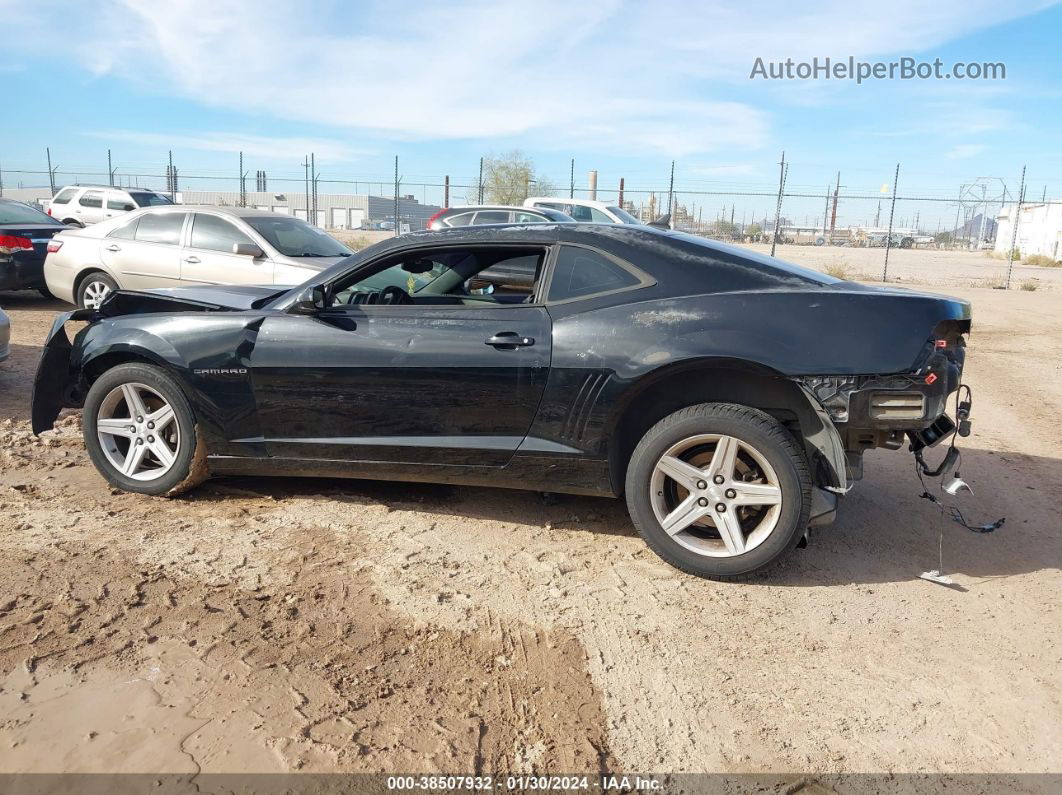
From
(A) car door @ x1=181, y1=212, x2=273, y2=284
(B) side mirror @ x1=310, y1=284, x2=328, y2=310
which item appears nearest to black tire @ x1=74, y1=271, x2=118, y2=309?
(A) car door @ x1=181, y1=212, x2=273, y2=284

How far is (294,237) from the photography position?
31.3ft

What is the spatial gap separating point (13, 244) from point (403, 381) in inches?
386

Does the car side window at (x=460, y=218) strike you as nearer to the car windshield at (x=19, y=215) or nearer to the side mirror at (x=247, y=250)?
the car windshield at (x=19, y=215)

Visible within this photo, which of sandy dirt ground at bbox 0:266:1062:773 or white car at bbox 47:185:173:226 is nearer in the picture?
sandy dirt ground at bbox 0:266:1062:773

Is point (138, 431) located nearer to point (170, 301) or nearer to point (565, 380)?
point (170, 301)

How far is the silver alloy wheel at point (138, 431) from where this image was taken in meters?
4.59

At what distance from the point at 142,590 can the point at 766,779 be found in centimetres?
259

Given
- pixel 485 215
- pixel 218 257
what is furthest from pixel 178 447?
pixel 485 215

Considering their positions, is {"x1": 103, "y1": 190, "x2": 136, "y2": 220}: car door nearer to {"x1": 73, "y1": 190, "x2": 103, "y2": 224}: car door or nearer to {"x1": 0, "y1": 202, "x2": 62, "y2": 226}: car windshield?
{"x1": 73, "y1": 190, "x2": 103, "y2": 224}: car door

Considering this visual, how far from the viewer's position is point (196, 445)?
177 inches

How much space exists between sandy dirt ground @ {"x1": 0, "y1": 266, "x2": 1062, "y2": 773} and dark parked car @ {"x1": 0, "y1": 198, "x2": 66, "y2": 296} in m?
7.72

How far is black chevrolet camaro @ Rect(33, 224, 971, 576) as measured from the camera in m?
3.64

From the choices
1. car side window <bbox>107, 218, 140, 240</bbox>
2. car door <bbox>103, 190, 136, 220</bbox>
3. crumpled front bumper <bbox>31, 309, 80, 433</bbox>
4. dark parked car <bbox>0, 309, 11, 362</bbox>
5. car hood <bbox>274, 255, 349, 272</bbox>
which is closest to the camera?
crumpled front bumper <bbox>31, 309, 80, 433</bbox>

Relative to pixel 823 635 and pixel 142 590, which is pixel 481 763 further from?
pixel 142 590
